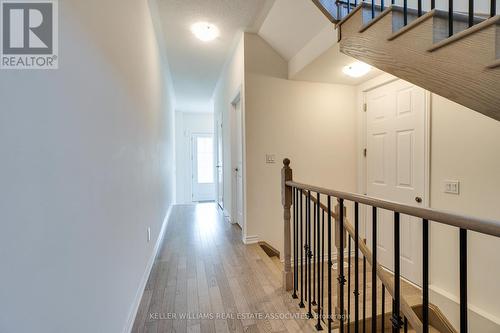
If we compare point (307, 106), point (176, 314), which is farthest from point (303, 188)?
point (307, 106)

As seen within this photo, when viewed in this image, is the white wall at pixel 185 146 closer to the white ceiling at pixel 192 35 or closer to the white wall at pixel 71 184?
the white ceiling at pixel 192 35

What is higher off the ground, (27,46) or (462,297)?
(27,46)

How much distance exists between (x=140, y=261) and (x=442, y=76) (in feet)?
7.65

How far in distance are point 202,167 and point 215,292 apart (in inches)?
230

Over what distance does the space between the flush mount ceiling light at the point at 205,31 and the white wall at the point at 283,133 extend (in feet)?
1.34

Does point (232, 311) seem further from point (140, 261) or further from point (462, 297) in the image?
point (462, 297)

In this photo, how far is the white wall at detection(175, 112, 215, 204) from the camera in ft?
24.0

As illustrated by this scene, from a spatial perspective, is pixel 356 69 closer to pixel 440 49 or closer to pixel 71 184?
pixel 440 49

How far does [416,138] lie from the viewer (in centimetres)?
256

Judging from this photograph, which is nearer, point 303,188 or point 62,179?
point 62,179

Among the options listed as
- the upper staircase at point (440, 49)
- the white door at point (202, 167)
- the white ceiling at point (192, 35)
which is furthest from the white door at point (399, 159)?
the white door at point (202, 167)

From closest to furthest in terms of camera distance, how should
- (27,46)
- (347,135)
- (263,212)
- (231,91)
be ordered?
(27,46)
(263,212)
(347,135)
(231,91)

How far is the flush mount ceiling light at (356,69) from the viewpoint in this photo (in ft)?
8.84

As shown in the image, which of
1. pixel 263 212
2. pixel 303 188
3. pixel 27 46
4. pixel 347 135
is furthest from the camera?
pixel 347 135
